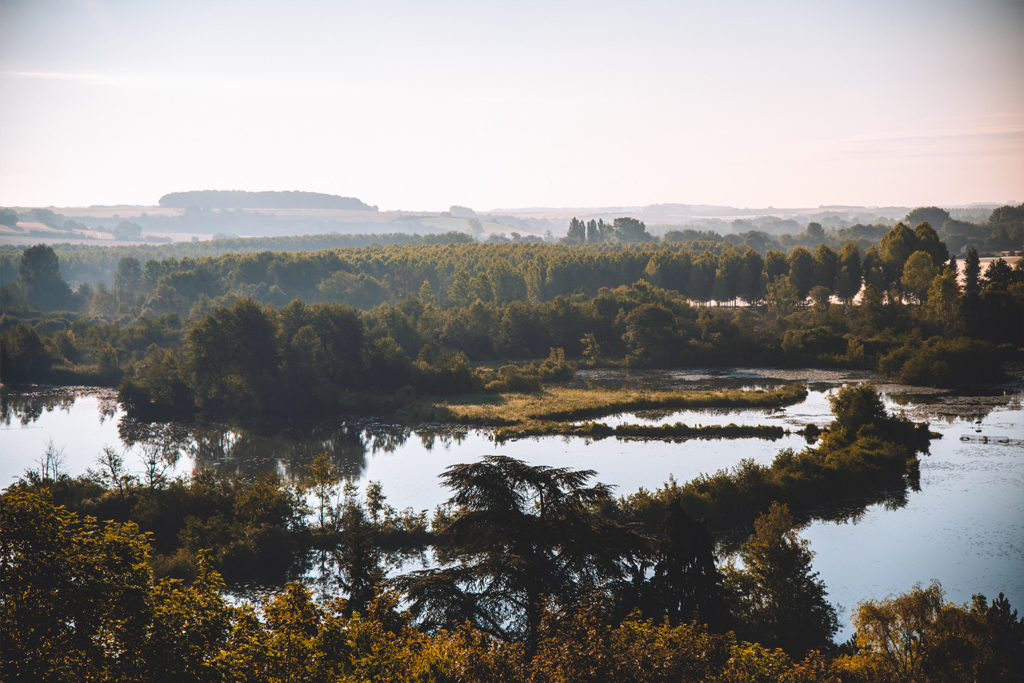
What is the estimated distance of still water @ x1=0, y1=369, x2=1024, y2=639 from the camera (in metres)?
23.7

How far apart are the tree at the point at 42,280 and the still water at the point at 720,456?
43.1 metres

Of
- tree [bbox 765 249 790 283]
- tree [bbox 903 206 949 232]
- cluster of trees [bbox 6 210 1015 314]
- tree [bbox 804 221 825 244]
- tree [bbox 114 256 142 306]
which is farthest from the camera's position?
tree [bbox 804 221 825 244]

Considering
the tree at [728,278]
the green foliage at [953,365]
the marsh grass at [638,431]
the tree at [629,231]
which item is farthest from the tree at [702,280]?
the tree at [629,231]

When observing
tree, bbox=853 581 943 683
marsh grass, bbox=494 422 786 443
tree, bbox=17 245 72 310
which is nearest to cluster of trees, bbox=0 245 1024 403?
marsh grass, bbox=494 422 786 443

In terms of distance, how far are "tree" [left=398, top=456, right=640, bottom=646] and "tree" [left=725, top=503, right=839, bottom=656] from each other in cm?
500

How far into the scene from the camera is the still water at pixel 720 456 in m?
23.7

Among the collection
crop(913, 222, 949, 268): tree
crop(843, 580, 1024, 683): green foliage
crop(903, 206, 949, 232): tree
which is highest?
crop(903, 206, 949, 232): tree

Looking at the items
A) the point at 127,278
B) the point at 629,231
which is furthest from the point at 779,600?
the point at 629,231

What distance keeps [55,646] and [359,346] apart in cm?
4136

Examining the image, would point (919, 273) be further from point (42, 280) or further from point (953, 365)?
point (42, 280)

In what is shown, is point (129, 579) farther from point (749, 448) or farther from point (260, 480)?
point (749, 448)

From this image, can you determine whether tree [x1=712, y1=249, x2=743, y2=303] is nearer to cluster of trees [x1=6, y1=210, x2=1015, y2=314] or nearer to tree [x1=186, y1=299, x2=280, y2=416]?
cluster of trees [x1=6, y1=210, x2=1015, y2=314]

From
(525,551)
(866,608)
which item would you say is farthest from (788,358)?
(525,551)

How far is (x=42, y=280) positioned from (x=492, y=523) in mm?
93115
